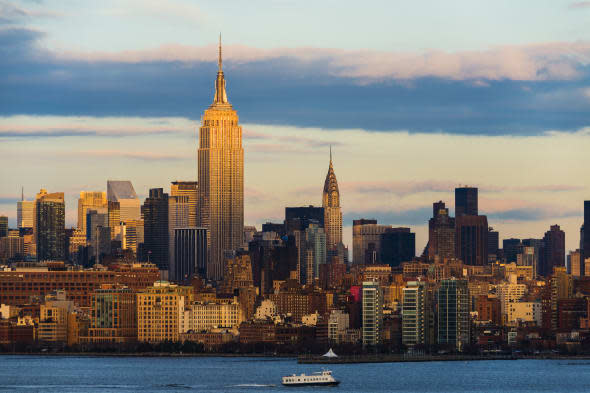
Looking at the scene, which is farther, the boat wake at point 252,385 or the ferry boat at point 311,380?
the ferry boat at point 311,380

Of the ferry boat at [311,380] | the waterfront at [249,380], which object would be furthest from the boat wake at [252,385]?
the ferry boat at [311,380]

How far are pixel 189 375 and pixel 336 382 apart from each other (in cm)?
1840

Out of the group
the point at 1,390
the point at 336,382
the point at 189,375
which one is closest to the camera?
the point at 1,390

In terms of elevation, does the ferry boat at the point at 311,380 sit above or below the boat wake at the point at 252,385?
above

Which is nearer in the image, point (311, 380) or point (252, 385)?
point (252, 385)

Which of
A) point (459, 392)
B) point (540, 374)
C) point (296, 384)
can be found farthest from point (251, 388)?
point (540, 374)

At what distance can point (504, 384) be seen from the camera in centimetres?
17938

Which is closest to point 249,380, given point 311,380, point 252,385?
point 311,380

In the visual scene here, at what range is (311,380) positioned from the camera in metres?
174

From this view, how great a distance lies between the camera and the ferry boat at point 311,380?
565 feet

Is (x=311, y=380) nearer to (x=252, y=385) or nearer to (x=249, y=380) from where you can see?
(x=252, y=385)

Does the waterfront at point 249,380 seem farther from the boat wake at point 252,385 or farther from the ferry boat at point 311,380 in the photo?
the ferry boat at point 311,380

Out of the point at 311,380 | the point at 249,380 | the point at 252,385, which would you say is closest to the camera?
the point at 252,385

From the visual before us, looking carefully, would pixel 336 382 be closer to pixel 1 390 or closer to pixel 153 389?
pixel 153 389
